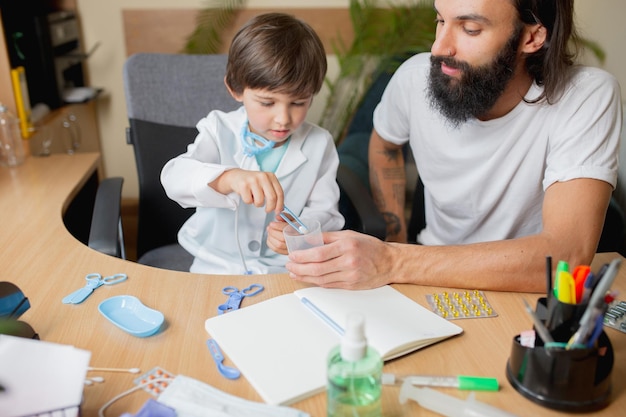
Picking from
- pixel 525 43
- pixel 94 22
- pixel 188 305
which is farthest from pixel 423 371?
pixel 94 22

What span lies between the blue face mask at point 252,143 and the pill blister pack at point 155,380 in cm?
68

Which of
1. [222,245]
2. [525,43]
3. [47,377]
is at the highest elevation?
[525,43]

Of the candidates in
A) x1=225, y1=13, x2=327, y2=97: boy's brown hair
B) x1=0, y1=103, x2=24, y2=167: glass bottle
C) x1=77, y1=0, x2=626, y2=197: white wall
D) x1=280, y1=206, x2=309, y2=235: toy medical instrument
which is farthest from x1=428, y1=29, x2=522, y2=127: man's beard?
x1=77, y1=0, x2=626, y2=197: white wall

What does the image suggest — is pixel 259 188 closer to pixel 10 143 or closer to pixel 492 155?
pixel 492 155

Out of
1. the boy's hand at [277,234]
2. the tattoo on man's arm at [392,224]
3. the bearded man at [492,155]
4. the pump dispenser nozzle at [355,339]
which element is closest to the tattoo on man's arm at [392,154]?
the bearded man at [492,155]

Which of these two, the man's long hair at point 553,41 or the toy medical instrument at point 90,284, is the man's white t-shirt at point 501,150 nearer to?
the man's long hair at point 553,41

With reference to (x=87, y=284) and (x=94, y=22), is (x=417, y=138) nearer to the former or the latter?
(x=87, y=284)

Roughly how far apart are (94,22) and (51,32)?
1.32 feet

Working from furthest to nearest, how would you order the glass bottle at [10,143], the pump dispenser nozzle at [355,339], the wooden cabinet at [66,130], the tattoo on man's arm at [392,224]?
the wooden cabinet at [66,130]
the glass bottle at [10,143]
the tattoo on man's arm at [392,224]
the pump dispenser nozzle at [355,339]

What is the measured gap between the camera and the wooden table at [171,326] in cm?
80

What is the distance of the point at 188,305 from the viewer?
102cm

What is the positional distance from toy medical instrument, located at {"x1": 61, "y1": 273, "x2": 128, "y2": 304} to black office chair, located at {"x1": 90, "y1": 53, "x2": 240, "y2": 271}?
2.02ft

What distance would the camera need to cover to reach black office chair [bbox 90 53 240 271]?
69.2 inches

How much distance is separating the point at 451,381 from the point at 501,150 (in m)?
0.78
